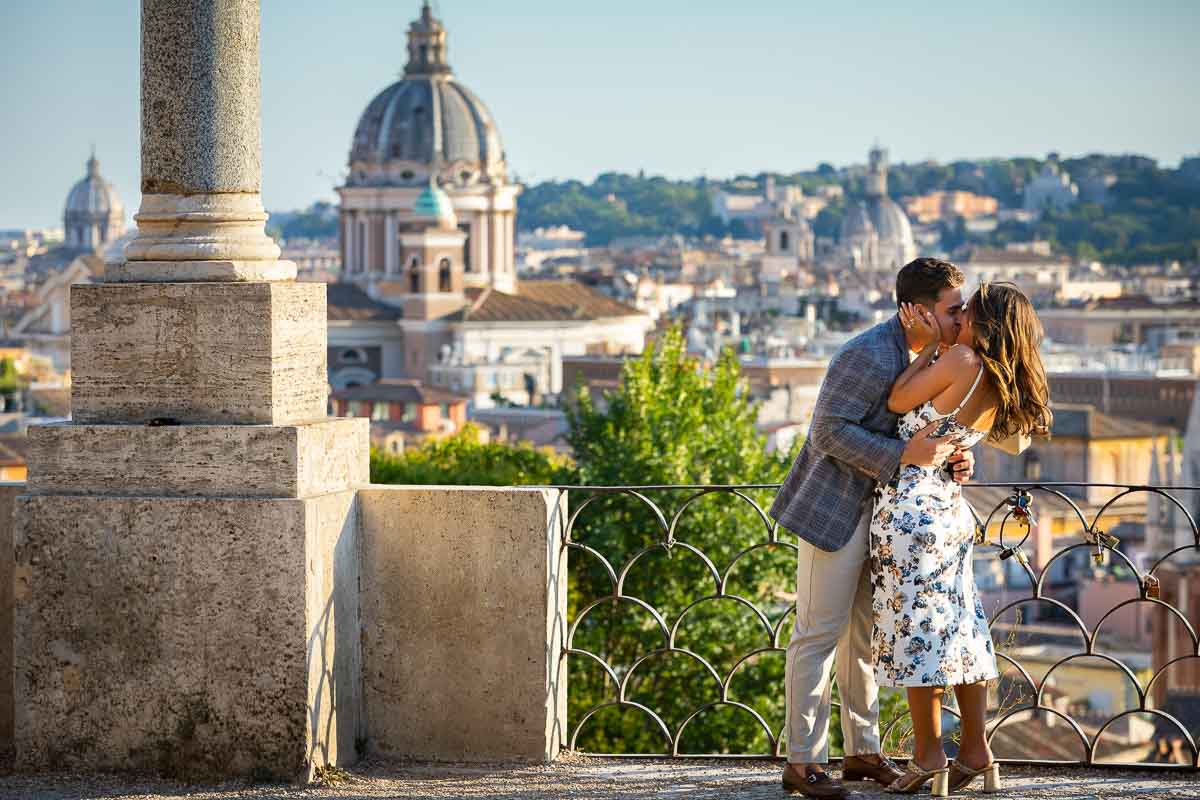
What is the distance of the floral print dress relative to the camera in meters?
4.35

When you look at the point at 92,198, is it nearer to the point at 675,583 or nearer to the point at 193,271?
the point at 675,583

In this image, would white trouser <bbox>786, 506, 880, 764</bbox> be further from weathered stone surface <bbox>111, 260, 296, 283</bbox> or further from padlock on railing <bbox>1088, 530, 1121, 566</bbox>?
weathered stone surface <bbox>111, 260, 296, 283</bbox>

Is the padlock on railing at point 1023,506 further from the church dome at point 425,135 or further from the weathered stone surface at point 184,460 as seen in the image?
the church dome at point 425,135

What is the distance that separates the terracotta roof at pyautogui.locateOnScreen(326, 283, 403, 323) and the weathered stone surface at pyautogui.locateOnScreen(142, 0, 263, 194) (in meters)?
72.8

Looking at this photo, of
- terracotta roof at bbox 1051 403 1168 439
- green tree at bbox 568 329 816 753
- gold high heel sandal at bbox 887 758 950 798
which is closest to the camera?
gold high heel sandal at bbox 887 758 950 798

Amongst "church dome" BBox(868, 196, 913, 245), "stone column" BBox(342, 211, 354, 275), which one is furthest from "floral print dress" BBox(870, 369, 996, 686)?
"church dome" BBox(868, 196, 913, 245)

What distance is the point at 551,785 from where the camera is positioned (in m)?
4.67

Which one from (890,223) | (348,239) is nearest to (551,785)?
(348,239)

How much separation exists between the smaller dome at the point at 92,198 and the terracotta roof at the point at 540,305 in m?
63.8

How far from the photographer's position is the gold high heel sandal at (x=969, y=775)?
4.49m

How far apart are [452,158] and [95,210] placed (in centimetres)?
6497

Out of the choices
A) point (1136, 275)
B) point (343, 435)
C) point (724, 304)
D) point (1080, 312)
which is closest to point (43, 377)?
point (1080, 312)

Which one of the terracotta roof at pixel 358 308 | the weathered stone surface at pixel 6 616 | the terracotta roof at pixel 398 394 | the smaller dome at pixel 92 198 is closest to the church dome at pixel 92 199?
the smaller dome at pixel 92 198

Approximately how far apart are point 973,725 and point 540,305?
75.9 meters
